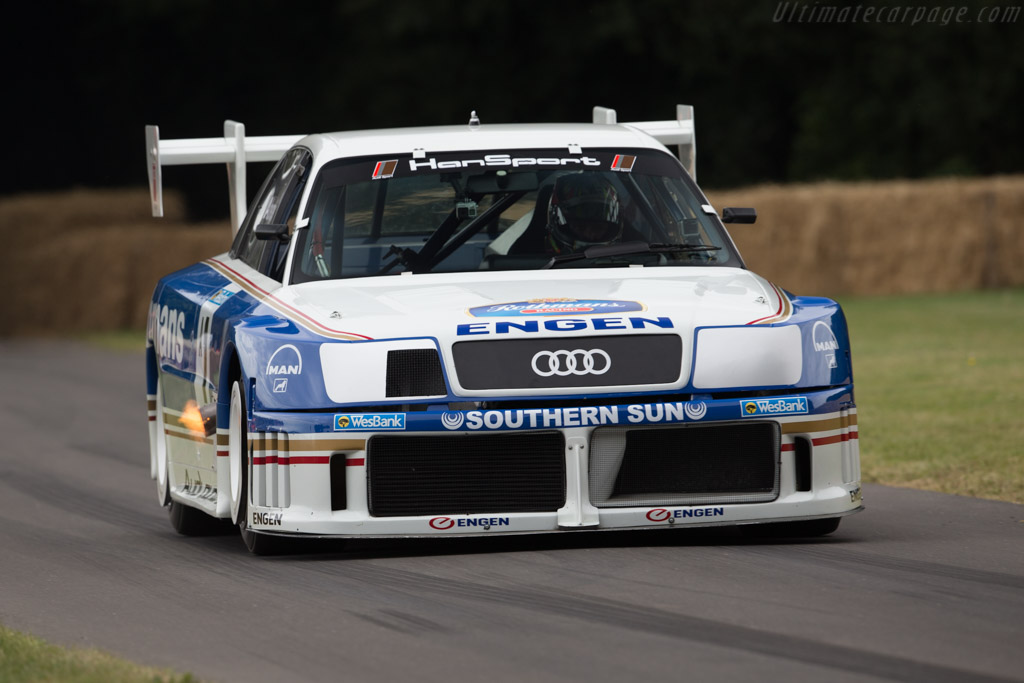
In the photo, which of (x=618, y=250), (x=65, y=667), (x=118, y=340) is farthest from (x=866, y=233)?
(x=65, y=667)

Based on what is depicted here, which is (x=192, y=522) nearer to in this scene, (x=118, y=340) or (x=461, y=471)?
(x=461, y=471)

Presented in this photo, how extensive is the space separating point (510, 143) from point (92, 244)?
72.3 feet

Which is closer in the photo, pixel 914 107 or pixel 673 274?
pixel 673 274

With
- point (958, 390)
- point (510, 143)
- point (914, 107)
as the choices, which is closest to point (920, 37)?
point (914, 107)

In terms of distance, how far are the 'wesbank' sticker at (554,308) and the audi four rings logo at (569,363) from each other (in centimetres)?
18

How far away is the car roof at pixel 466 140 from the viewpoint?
28.2 ft

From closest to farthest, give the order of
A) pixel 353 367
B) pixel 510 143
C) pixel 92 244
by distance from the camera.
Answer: pixel 353 367 → pixel 510 143 → pixel 92 244

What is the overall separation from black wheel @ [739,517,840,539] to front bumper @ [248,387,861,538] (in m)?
0.35

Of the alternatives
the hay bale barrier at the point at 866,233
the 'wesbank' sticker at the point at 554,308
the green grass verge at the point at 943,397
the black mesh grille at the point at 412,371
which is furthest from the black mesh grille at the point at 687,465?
the hay bale barrier at the point at 866,233

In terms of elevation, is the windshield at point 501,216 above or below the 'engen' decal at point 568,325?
above

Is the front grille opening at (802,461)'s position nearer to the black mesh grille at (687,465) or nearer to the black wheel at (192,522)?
the black mesh grille at (687,465)

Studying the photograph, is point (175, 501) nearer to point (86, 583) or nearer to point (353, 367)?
point (86, 583)

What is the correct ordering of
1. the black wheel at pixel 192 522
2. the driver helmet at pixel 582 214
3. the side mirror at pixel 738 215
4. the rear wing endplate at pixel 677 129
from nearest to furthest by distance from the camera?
the driver helmet at pixel 582 214
the side mirror at pixel 738 215
the black wheel at pixel 192 522
the rear wing endplate at pixel 677 129

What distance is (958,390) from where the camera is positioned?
14984mm
